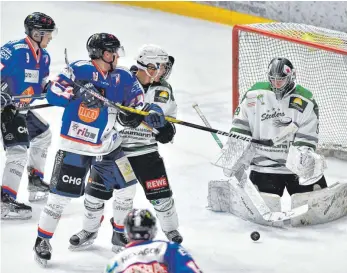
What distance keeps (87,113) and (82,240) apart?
→ 697mm

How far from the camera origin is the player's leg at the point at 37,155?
6496 millimetres

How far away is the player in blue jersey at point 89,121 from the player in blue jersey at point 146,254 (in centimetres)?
151

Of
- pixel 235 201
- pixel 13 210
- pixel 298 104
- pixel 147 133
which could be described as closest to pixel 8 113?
pixel 13 210

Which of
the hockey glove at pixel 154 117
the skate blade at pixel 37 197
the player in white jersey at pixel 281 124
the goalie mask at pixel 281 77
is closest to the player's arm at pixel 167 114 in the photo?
the hockey glove at pixel 154 117

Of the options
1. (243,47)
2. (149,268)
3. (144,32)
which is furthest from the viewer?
(144,32)

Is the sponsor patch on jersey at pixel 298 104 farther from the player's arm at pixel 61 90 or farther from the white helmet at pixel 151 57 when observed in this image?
the player's arm at pixel 61 90

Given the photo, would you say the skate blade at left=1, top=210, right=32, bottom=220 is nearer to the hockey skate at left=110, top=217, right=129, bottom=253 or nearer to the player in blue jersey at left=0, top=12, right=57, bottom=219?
the player in blue jersey at left=0, top=12, right=57, bottom=219

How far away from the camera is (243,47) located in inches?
285

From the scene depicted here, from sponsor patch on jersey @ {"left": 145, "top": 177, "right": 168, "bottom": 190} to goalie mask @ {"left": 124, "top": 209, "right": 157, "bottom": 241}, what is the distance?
1.62 m

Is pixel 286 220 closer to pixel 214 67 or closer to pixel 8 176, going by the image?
pixel 8 176

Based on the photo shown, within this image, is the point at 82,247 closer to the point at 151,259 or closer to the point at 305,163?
the point at 305,163

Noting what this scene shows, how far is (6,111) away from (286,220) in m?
1.57

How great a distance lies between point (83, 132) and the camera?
17.8 ft

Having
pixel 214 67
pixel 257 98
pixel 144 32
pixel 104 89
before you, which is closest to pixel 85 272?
pixel 104 89
